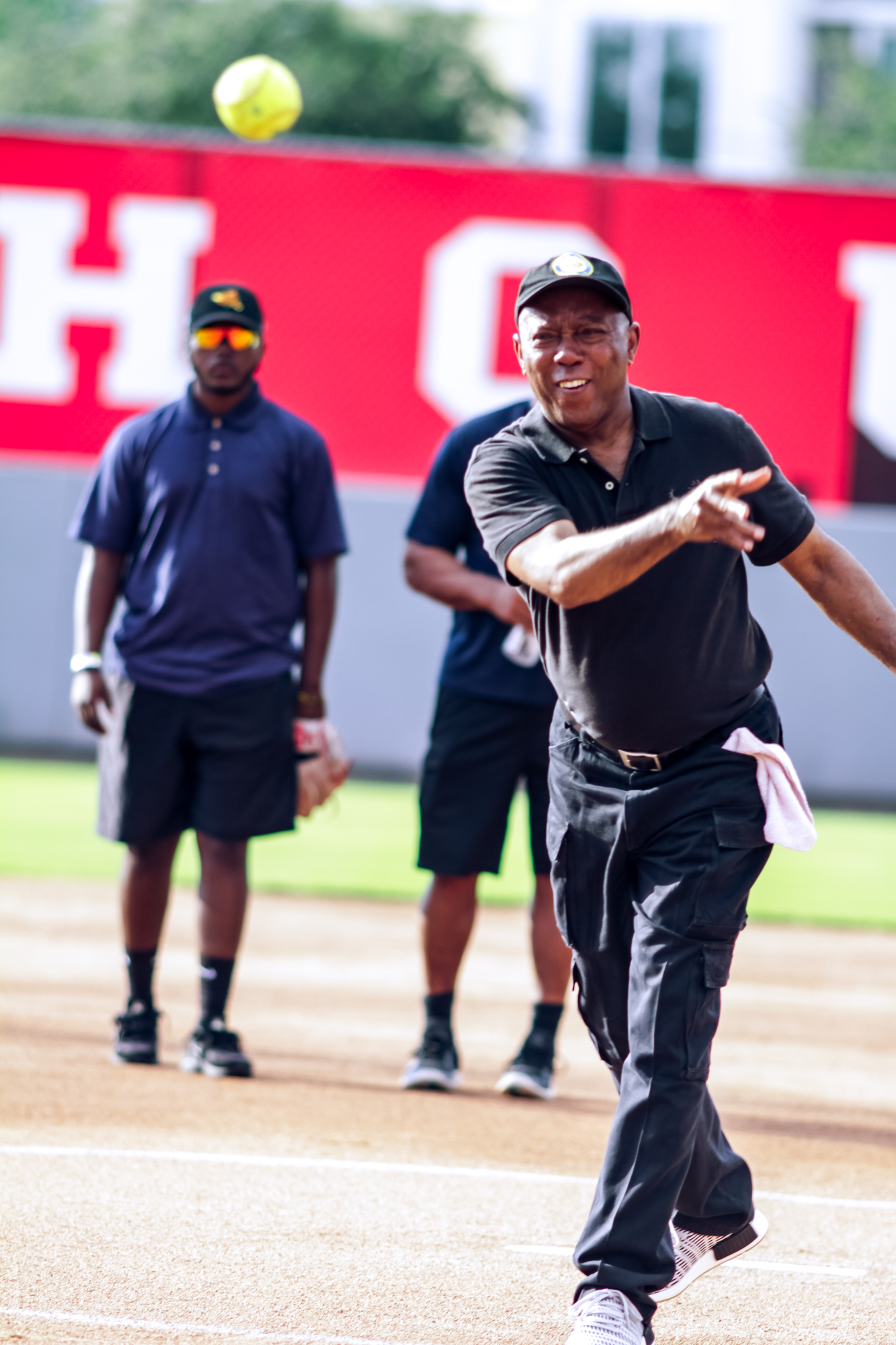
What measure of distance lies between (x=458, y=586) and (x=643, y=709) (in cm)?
214

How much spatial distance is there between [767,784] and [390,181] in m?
12.0

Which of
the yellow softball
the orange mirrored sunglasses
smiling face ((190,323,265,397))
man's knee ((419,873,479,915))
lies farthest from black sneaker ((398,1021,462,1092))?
the yellow softball

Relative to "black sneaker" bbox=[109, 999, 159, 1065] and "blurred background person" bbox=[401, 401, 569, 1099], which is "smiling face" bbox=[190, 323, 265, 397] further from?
"black sneaker" bbox=[109, 999, 159, 1065]

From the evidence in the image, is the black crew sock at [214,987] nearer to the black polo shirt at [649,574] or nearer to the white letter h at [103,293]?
the black polo shirt at [649,574]

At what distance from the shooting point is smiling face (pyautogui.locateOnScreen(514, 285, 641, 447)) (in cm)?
366

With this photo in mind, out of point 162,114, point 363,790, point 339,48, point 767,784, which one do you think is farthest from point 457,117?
point 767,784

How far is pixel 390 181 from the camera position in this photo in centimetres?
1495

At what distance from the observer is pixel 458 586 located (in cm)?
572

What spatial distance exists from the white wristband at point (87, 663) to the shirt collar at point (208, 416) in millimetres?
815

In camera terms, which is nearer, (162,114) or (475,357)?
(475,357)

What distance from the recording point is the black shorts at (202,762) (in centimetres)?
584

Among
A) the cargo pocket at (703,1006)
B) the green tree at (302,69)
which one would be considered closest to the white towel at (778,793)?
the cargo pocket at (703,1006)

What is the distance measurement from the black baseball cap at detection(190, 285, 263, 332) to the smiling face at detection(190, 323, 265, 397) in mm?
33

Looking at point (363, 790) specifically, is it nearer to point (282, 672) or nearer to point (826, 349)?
point (826, 349)
